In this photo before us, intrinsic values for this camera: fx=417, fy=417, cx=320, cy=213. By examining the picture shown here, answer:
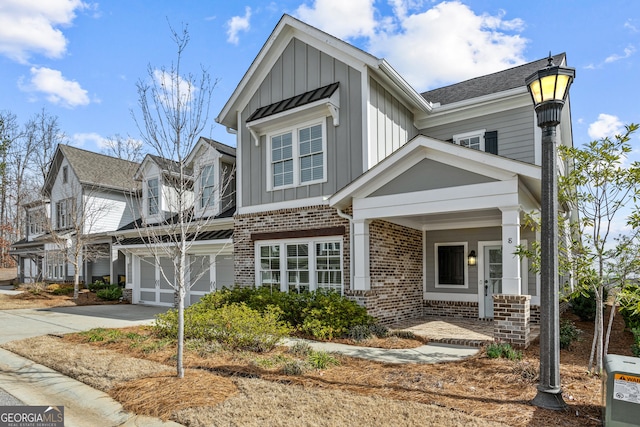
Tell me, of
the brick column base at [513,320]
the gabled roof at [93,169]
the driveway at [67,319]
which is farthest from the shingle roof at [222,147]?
the brick column base at [513,320]

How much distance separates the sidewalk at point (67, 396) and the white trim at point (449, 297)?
915cm

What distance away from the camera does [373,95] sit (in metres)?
10.8

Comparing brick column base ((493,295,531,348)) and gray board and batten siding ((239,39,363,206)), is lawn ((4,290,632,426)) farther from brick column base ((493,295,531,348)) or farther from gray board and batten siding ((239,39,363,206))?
gray board and batten siding ((239,39,363,206))

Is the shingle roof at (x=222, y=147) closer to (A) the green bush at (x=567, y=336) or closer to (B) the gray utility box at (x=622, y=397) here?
(A) the green bush at (x=567, y=336)

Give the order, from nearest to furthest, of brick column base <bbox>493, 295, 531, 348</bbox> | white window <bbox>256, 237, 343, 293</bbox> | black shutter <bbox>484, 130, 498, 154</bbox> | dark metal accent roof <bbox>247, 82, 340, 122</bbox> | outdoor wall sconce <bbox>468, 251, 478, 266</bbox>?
brick column base <bbox>493, 295, 531, 348</bbox>, white window <bbox>256, 237, 343, 293</bbox>, dark metal accent roof <bbox>247, 82, 340, 122</bbox>, black shutter <bbox>484, 130, 498, 154</bbox>, outdoor wall sconce <bbox>468, 251, 478, 266</bbox>

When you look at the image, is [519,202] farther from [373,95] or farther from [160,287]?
[160,287]

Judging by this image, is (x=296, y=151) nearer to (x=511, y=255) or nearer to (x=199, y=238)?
(x=199, y=238)

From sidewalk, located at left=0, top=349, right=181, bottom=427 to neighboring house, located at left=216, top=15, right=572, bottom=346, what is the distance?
5.74 metres

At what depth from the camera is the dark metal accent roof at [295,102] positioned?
11016 mm

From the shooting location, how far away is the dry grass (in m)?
4.43

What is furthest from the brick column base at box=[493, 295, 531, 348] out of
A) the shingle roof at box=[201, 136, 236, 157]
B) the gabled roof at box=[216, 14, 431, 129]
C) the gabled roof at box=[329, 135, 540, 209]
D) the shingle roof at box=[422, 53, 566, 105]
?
the shingle roof at box=[201, 136, 236, 157]

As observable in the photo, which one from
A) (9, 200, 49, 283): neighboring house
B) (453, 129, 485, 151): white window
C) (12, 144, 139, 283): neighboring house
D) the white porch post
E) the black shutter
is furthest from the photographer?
(9, 200, 49, 283): neighboring house

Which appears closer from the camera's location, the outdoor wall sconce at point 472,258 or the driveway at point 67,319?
the driveway at point 67,319

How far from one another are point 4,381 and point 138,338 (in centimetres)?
254
